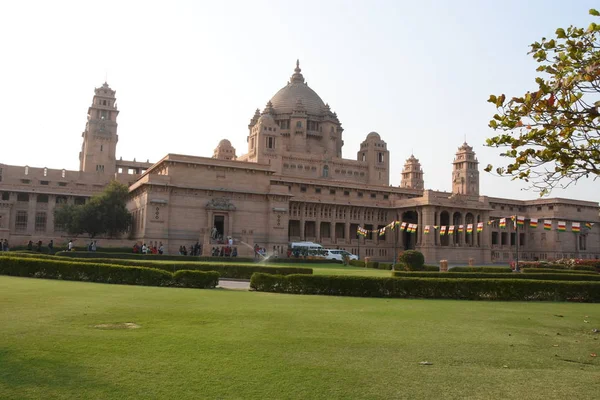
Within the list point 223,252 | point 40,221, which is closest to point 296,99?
point 40,221

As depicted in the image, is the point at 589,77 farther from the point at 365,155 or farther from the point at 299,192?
the point at 365,155

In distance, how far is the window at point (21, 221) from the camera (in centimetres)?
6425

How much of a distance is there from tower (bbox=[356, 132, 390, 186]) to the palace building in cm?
18

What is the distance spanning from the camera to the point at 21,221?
64562 mm

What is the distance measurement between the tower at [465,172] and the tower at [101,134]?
58.4m

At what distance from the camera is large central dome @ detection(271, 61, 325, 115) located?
88000 millimetres

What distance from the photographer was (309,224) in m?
73.2

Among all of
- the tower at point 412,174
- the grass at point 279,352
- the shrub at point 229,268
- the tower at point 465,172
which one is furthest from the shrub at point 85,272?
the tower at point 412,174

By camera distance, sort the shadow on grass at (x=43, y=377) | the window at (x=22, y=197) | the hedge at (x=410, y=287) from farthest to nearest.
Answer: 1. the window at (x=22, y=197)
2. the hedge at (x=410, y=287)
3. the shadow on grass at (x=43, y=377)

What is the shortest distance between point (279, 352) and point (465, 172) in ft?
303

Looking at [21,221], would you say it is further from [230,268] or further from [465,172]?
[465,172]

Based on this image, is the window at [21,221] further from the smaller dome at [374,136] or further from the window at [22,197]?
the smaller dome at [374,136]

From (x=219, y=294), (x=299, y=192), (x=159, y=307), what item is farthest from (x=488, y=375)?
(x=299, y=192)

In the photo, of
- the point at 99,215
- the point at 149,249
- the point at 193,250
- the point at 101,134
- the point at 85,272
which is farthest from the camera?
the point at 101,134
